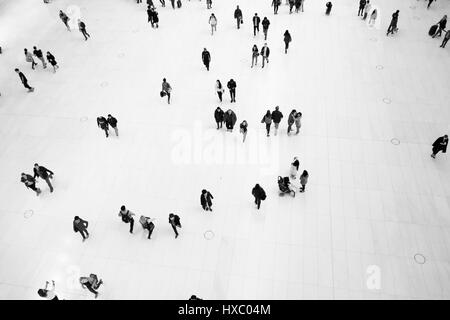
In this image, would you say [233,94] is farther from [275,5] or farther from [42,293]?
[42,293]

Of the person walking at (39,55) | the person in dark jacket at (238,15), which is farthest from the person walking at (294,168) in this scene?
the person walking at (39,55)

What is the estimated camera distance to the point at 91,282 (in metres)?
9.15

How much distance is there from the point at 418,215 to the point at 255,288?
584 cm

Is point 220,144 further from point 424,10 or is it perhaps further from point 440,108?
point 424,10

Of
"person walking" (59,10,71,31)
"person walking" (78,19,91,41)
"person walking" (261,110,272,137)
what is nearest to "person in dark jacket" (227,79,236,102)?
"person walking" (261,110,272,137)

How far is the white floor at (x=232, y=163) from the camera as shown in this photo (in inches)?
393

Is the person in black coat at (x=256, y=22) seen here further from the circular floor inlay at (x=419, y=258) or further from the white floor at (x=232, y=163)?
the circular floor inlay at (x=419, y=258)

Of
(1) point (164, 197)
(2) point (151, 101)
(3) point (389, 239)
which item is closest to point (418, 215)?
(3) point (389, 239)

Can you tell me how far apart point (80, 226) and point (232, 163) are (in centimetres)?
558

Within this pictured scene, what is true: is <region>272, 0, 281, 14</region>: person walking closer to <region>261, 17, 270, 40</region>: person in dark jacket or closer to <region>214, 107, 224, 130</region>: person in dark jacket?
<region>261, 17, 270, 40</region>: person in dark jacket

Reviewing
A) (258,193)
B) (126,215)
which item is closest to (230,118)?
(258,193)

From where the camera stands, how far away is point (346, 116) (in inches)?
564

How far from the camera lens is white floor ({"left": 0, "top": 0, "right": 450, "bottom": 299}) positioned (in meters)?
9.99

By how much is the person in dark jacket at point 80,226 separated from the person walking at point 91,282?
171 cm
